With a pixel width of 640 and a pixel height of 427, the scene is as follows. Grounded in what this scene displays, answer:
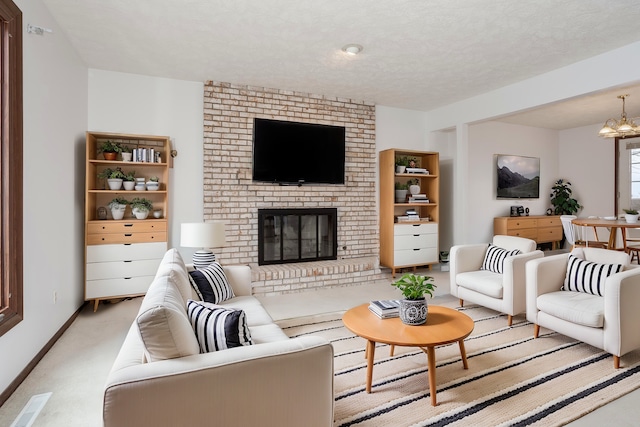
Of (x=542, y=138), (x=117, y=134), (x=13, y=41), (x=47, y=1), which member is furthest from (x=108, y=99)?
(x=542, y=138)

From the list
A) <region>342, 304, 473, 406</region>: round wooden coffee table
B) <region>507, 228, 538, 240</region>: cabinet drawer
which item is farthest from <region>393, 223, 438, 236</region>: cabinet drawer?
<region>342, 304, 473, 406</region>: round wooden coffee table

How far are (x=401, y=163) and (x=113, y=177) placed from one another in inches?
149

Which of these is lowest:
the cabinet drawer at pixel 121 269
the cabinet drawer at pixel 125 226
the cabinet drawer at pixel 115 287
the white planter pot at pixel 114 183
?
the cabinet drawer at pixel 115 287

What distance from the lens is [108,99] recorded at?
13.2ft

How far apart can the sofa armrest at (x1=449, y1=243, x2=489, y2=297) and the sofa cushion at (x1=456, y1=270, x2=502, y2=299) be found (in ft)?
0.23

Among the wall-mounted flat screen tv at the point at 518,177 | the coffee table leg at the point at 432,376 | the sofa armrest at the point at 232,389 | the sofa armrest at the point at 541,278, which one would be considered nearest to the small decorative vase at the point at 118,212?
the sofa armrest at the point at 232,389

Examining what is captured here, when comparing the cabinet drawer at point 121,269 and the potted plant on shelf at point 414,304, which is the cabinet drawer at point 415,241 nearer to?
the potted plant on shelf at point 414,304

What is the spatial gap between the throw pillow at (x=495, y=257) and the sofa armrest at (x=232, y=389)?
2803 millimetres

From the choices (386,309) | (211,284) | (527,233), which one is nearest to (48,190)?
(211,284)

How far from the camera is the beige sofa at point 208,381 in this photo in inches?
46.7

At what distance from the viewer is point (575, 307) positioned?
262cm

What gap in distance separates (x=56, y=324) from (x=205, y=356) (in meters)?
2.43

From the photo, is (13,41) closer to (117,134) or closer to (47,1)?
(47,1)

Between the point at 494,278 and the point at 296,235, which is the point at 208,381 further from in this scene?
the point at 296,235
